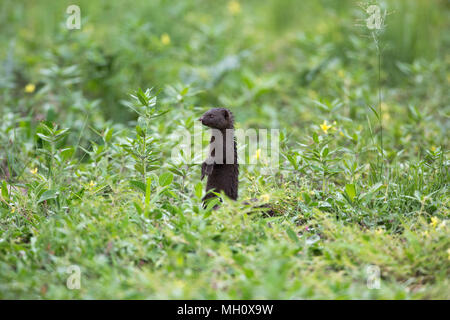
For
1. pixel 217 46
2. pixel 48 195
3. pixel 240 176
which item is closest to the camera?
pixel 48 195

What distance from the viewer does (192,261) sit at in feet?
8.23

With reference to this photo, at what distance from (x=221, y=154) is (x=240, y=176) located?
0.75 metres

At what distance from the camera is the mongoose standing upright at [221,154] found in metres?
3.09

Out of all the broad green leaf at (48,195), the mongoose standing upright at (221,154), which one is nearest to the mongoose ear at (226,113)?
the mongoose standing upright at (221,154)

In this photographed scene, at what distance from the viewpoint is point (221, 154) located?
3109 millimetres

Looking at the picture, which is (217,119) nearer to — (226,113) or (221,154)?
(226,113)

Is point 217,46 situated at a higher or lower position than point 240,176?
higher

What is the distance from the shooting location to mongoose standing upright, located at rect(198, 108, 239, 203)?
309 centimetres

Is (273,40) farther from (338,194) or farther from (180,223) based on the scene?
(180,223)

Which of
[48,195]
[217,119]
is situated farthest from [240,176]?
[48,195]

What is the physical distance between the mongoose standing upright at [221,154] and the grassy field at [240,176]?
Result: 0.22 metres

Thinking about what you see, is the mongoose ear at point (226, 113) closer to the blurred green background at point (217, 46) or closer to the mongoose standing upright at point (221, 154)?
the mongoose standing upright at point (221, 154)

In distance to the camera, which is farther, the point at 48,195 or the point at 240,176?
the point at 240,176

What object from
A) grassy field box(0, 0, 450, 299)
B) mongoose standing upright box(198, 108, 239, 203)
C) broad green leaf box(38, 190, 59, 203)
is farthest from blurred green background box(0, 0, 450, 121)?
broad green leaf box(38, 190, 59, 203)
